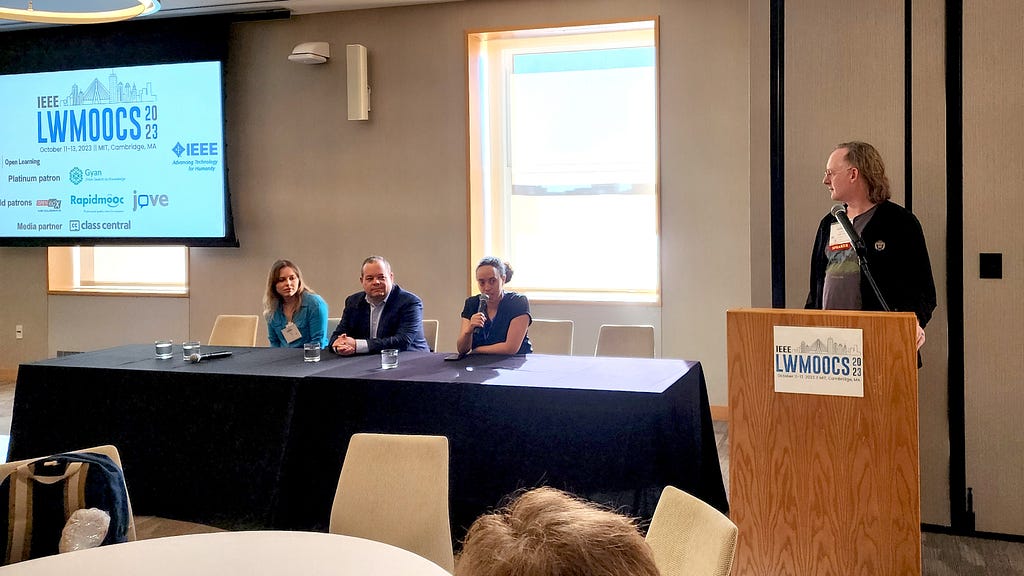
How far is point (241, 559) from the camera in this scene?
1861mm

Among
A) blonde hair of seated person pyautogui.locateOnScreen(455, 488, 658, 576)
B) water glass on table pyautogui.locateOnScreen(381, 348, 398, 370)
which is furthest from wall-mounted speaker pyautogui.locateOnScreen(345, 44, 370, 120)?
blonde hair of seated person pyautogui.locateOnScreen(455, 488, 658, 576)

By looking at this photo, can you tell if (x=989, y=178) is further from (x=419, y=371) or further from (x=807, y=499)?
(x=419, y=371)

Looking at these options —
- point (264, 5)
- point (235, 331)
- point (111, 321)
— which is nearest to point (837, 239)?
point (235, 331)

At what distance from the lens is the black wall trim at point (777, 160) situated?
4.12 metres

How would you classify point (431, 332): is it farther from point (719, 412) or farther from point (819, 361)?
point (819, 361)

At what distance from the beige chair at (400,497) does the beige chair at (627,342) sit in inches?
90.5

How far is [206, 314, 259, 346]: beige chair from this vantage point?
216 inches

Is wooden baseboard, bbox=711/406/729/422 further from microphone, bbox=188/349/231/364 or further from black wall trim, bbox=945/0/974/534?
microphone, bbox=188/349/231/364

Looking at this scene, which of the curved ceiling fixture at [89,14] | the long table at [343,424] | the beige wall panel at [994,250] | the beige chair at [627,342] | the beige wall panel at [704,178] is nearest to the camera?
the long table at [343,424]

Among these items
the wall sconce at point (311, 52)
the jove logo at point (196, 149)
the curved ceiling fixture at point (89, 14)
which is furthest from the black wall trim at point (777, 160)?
the jove logo at point (196, 149)

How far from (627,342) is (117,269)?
525 cm

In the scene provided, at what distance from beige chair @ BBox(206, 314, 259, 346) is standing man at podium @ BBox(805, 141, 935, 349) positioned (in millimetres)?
3475

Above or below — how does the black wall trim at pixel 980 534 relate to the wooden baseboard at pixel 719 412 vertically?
below

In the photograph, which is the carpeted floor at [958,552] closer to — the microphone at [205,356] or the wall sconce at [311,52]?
the microphone at [205,356]
